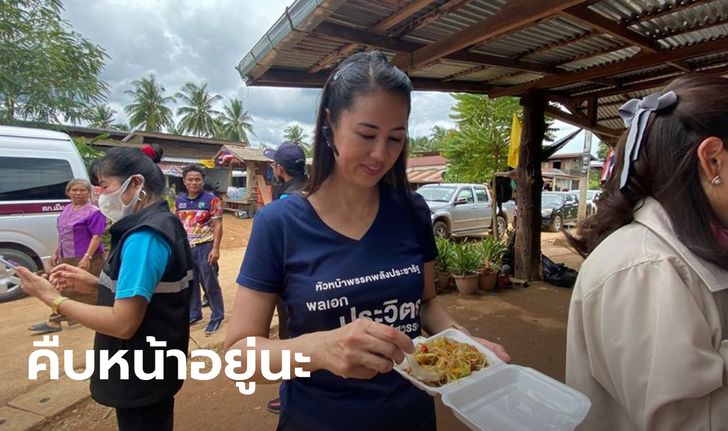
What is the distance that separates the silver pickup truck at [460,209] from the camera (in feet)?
37.6

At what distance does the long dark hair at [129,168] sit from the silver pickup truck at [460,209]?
948cm

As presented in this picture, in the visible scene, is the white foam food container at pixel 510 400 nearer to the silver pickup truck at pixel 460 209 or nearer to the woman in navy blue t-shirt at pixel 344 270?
the woman in navy blue t-shirt at pixel 344 270

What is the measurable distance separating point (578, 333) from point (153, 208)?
181 centimetres

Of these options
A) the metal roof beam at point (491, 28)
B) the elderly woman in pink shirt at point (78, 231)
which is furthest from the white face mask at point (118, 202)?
the elderly woman in pink shirt at point (78, 231)

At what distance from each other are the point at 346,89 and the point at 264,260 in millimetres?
574

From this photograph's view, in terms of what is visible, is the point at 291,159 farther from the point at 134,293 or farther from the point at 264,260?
the point at 264,260

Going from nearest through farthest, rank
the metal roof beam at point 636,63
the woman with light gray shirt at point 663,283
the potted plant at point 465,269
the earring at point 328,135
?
the woman with light gray shirt at point 663,283
the earring at point 328,135
the metal roof beam at point 636,63
the potted plant at point 465,269

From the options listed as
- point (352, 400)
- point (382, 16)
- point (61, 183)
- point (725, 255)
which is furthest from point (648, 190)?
point (61, 183)

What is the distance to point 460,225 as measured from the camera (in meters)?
12.0

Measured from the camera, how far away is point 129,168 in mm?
1932

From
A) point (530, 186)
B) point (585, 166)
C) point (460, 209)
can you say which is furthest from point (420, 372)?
point (585, 166)

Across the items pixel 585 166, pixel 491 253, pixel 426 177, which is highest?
pixel 585 166

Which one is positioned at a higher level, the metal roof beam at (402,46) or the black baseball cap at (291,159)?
the metal roof beam at (402,46)

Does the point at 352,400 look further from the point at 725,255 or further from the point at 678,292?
the point at 725,255
